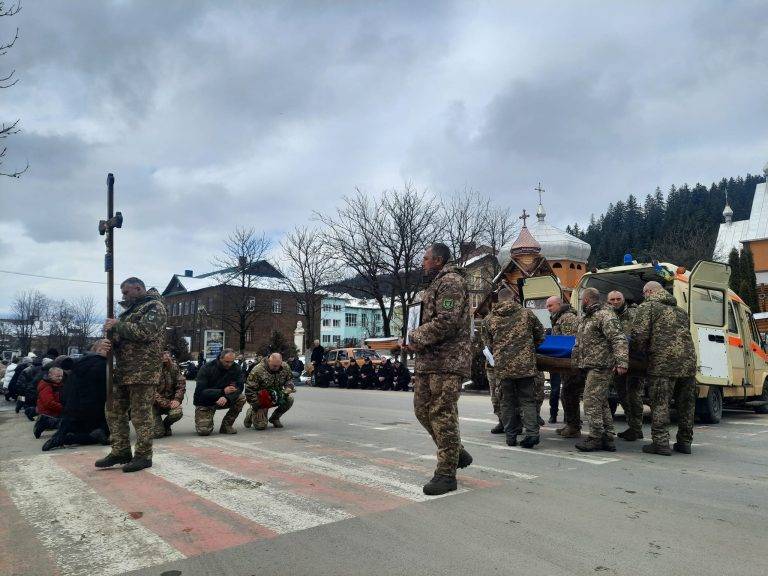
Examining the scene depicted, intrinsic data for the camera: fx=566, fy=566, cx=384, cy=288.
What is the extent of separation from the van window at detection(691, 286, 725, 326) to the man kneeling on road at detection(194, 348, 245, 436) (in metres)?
7.51

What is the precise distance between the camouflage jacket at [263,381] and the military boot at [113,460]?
3.44 metres

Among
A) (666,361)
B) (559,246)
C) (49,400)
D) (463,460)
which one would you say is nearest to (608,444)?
(666,361)

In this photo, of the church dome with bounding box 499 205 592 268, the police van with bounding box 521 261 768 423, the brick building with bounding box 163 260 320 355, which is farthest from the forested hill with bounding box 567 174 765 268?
the police van with bounding box 521 261 768 423

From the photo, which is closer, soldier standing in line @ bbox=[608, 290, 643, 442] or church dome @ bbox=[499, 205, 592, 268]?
soldier standing in line @ bbox=[608, 290, 643, 442]

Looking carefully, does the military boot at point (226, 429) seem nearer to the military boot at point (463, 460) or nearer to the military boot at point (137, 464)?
the military boot at point (137, 464)

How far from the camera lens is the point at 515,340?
23.3 feet

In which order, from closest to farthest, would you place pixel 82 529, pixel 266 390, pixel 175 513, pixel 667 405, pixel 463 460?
pixel 82 529
pixel 175 513
pixel 463 460
pixel 667 405
pixel 266 390

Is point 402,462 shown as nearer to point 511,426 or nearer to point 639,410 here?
point 511,426

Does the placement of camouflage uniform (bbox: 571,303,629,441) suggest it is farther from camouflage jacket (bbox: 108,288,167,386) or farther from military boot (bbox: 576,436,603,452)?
camouflage jacket (bbox: 108,288,167,386)

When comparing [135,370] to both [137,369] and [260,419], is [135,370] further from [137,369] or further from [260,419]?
[260,419]

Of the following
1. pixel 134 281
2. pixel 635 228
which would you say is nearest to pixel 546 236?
pixel 134 281

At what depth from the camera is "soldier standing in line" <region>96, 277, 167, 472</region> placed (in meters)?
5.86

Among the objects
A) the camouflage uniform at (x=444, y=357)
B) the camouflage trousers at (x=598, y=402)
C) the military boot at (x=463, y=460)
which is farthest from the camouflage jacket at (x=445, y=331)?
the camouflage trousers at (x=598, y=402)

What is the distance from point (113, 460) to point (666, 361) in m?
6.42
